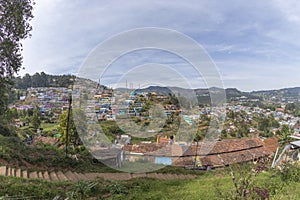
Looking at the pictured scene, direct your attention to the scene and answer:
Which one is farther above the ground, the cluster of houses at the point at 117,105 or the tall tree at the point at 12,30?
the tall tree at the point at 12,30

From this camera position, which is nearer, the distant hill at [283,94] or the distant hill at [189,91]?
the distant hill at [189,91]

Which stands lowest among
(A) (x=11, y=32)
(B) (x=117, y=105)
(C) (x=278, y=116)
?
(C) (x=278, y=116)

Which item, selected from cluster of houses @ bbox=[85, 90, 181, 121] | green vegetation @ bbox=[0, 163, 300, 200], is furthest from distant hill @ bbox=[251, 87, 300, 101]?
cluster of houses @ bbox=[85, 90, 181, 121]

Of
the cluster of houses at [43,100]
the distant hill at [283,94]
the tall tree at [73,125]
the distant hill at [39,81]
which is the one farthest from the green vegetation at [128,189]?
the distant hill at [283,94]

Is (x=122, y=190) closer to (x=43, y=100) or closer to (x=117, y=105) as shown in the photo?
(x=117, y=105)

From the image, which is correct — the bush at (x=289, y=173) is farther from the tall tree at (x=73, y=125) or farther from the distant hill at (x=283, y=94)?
the distant hill at (x=283, y=94)

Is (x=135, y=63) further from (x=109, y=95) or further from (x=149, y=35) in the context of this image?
(x=109, y=95)

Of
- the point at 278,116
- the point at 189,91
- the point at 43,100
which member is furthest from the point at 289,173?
the point at 278,116

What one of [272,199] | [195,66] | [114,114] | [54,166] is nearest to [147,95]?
[114,114]

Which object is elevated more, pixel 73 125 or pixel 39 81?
pixel 39 81

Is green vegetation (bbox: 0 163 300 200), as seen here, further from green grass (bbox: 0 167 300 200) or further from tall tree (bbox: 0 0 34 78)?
tall tree (bbox: 0 0 34 78)

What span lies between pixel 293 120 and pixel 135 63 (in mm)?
22325

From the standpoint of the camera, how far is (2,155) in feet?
18.2

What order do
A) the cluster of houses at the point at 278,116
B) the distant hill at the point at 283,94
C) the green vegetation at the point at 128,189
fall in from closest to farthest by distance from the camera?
the green vegetation at the point at 128,189, the cluster of houses at the point at 278,116, the distant hill at the point at 283,94
